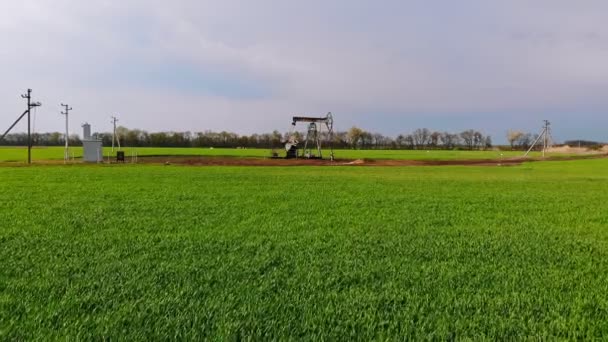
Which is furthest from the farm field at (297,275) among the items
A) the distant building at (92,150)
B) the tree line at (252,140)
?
the tree line at (252,140)

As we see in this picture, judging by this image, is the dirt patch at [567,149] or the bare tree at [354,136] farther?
the bare tree at [354,136]

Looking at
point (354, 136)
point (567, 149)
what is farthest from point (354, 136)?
point (567, 149)

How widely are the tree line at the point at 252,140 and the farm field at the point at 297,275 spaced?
104m

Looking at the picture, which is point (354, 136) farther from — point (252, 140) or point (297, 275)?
point (297, 275)

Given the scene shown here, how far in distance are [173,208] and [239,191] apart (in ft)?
14.1

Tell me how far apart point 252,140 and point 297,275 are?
412ft

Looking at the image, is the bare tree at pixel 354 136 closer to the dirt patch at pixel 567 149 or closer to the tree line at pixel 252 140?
the tree line at pixel 252 140

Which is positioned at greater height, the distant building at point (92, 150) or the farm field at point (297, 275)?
the distant building at point (92, 150)

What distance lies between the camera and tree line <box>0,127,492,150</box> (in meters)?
120

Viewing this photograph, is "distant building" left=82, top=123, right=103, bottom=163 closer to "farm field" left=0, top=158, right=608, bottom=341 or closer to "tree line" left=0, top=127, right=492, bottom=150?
"farm field" left=0, top=158, right=608, bottom=341

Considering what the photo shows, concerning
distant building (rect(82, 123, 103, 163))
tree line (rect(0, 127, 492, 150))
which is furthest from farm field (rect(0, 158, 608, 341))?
tree line (rect(0, 127, 492, 150))

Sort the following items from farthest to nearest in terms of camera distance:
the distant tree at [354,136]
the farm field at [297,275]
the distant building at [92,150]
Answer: the distant tree at [354,136]
the distant building at [92,150]
the farm field at [297,275]

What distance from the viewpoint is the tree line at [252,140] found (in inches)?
4734

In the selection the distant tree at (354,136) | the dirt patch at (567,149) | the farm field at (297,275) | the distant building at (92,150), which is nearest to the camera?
the farm field at (297,275)
